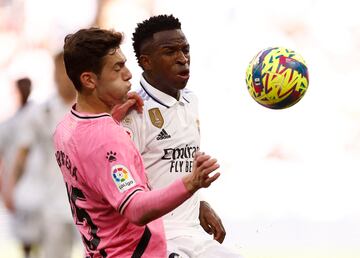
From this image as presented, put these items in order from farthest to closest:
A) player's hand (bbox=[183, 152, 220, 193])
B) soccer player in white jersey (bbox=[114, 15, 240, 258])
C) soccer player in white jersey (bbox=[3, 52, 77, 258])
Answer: soccer player in white jersey (bbox=[3, 52, 77, 258]) < soccer player in white jersey (bbox=[114, 15, 240, 258]) < player's hand (bbox=[183, 152, 220, 193])

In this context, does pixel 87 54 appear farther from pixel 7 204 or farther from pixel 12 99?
pixel 12 99

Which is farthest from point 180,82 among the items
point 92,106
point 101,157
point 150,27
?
point 101,157

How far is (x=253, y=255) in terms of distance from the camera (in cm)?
1035

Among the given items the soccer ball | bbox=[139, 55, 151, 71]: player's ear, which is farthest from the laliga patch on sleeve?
the soccer ball

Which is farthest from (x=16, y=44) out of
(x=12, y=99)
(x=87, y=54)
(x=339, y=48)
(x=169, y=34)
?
(x=87, y=54)

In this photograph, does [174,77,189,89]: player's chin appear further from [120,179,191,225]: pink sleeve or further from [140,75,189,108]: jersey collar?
[120,179,191,225]: pink sleeve

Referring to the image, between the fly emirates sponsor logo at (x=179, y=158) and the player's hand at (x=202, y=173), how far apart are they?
1523mm

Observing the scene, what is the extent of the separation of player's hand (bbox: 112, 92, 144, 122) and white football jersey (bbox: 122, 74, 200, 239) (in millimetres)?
39

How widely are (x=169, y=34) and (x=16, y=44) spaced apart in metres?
6.57

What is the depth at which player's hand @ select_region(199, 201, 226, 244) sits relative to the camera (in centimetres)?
523

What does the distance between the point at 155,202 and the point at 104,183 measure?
26 cm

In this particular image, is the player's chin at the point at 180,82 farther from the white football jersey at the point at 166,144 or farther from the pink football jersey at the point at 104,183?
the pink football jersey at the point at 104,183

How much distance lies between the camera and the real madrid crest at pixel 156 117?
503 cm

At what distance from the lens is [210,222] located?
525 cm
